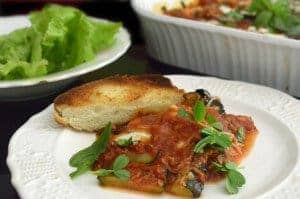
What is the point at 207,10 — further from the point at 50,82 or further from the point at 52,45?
the point at 50,82

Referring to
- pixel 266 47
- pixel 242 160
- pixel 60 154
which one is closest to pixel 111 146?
pixel 60 154

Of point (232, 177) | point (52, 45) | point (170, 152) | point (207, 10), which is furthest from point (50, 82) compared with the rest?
point (207, 10)

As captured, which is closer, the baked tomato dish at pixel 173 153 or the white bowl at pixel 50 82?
the baked tomato dish at pixel 173 153

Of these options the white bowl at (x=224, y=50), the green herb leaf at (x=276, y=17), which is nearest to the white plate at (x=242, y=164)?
the white bowl at (x=224, y=50)

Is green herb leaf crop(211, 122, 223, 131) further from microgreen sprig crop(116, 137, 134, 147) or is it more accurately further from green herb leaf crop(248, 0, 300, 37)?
green herb leaf crop(248, 0, 300, 37)

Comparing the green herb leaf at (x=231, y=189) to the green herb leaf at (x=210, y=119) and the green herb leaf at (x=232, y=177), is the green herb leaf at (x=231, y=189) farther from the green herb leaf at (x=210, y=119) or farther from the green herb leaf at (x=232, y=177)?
the green herb leaf at (x=210, y=119)

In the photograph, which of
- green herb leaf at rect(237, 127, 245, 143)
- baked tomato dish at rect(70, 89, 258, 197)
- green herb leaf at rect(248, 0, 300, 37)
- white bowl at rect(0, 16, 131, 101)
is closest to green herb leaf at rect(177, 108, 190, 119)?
baked tomato dish at rect(70, 89, 258, 197)

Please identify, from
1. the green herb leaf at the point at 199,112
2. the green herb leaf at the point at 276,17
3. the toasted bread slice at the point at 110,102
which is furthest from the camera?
the green herb leaf at the point at 276,17
